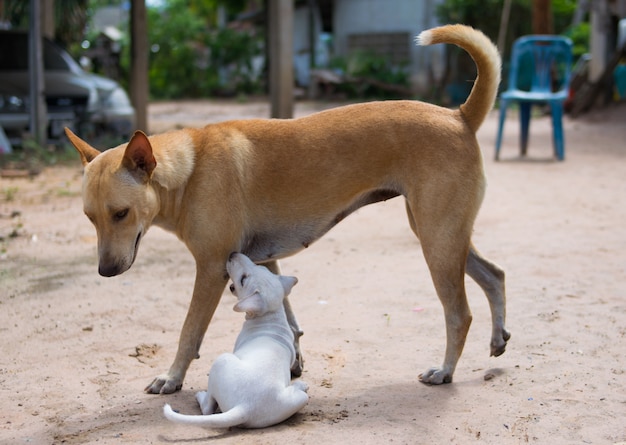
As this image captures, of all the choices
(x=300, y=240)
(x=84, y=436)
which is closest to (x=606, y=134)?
(x=300, y=240)

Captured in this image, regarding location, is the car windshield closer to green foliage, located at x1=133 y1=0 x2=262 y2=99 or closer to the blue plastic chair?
the blue plastic chair

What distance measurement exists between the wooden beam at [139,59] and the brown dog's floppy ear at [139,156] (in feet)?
31.9

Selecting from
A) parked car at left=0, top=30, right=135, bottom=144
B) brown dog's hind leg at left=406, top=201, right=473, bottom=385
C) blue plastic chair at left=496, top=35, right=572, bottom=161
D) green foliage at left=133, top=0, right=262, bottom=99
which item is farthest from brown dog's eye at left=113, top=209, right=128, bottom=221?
green foliage at left=133, top=0, right=262, bottom=99

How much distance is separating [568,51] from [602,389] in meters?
9.70

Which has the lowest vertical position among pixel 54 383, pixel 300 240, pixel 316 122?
pixel 54 383

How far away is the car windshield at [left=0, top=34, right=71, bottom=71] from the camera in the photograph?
1381cm

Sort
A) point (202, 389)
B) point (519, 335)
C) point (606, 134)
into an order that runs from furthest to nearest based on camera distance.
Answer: point (606, 134) → point (519, 335) → point (202, 389)

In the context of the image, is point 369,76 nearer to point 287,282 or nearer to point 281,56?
point 281,56

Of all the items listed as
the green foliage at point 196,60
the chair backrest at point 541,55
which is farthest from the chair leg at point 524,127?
the green foliage at point 196,60

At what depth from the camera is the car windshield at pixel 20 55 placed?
13812 millimetres

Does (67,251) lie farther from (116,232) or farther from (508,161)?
(508,161)

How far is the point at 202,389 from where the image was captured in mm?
4070

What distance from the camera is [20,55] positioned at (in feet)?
45.6

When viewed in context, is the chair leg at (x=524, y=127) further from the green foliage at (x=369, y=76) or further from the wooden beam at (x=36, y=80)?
the green foliage at (x=369, y=76)
